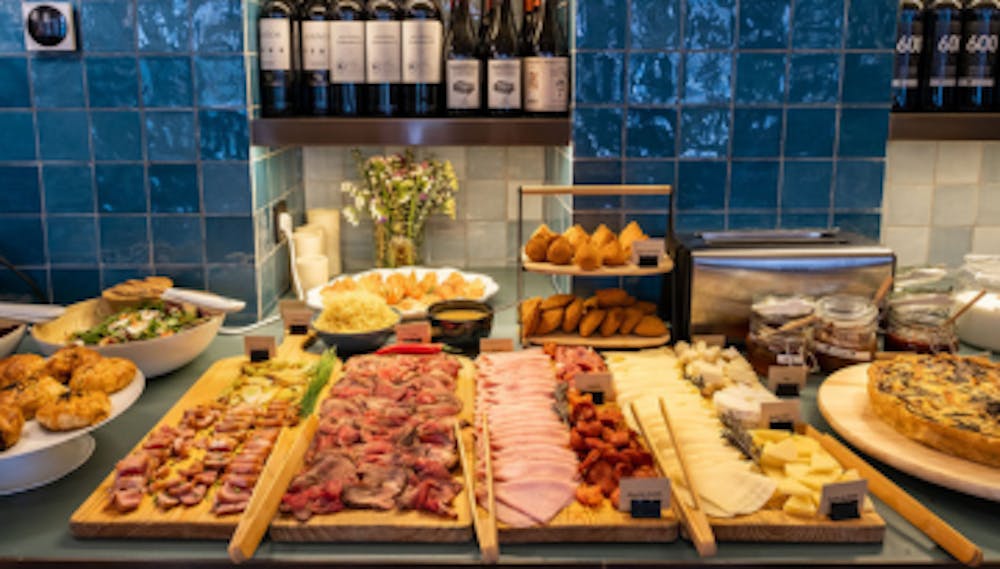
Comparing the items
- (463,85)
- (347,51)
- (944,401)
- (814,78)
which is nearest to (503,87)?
(463,85)

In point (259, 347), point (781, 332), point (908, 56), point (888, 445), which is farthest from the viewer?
point (908, 56)

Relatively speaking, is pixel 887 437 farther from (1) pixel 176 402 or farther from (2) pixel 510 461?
(1) pixel 176 402

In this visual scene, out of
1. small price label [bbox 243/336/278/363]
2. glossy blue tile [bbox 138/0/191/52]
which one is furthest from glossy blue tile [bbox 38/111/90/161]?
small price label [bbox 243/336/278/363]

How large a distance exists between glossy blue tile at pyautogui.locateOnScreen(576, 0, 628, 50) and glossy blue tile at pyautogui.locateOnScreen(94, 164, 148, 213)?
1254mm

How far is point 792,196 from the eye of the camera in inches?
103

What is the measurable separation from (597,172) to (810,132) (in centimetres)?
59

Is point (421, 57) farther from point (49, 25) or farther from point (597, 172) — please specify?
point (49, 25)

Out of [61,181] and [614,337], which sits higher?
[61,181]

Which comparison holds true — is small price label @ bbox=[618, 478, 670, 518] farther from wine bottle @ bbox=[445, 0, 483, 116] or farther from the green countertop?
wine bottle @ bbox=[445, 0, 483, 116]

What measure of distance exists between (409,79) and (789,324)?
3.97ft

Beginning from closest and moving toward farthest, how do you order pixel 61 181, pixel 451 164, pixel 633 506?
pixel 633 506 < pixel 61 181 < pixel 451 164

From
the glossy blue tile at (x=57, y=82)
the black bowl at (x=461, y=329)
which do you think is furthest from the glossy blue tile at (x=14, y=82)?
the black bowl at (x=461, y=329)

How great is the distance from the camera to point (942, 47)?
2.64 meters

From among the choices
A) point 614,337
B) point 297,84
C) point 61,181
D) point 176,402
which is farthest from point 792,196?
point 61,181
